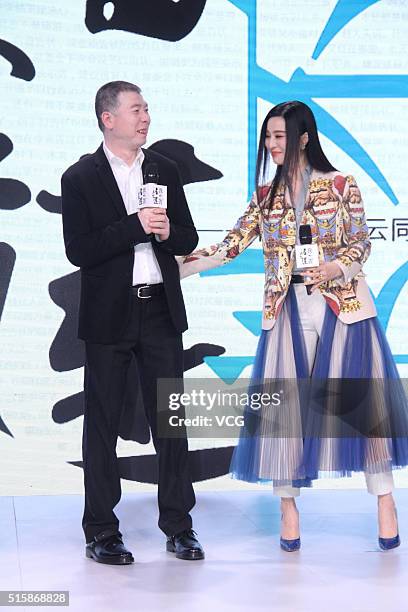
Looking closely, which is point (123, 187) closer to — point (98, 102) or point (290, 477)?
point (98, 102)

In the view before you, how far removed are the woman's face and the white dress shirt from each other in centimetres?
43

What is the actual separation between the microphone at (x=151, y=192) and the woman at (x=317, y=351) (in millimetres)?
444

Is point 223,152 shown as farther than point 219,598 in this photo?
Yes

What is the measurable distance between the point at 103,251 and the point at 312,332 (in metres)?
0.77

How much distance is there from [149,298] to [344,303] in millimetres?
651

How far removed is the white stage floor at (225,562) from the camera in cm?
299

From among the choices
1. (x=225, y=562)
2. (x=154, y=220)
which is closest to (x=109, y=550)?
(x=225, y=562)

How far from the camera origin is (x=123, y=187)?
3.50 metres

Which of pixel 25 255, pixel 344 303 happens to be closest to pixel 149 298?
pixel 344 303

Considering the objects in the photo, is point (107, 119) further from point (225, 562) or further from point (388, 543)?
point (388, 543)

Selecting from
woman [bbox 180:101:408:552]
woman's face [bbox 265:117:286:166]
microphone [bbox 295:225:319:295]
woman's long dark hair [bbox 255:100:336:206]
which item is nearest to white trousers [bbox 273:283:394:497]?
woman [bbox 180:101:408:552]

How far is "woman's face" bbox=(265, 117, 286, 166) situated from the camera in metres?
3.50

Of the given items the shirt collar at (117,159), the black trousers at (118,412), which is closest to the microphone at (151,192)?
the shirt collar at (117,159)

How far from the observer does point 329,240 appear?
3.50 m
